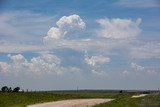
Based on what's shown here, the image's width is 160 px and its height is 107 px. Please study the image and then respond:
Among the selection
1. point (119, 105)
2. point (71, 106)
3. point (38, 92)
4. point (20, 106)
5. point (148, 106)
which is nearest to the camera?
point (148, 106)

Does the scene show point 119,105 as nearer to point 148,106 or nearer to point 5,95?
point 148,106

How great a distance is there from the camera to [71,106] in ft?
134

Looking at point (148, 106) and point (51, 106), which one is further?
point (51, 106)

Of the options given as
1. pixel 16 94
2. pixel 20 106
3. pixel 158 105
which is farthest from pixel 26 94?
pixel 158 105

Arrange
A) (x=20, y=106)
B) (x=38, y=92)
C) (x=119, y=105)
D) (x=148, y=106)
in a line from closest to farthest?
1. (x=148, y=106)
2. (x=119, y=105)
3. (x=20, y=106)
4. (x=38, y=92)

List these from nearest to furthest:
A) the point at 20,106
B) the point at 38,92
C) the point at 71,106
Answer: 1. the point at 71,106
2. the point at 20,106
3. the point at 38,92

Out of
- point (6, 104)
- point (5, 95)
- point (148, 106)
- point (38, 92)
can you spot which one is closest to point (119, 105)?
point (148, 106)

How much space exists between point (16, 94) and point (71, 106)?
16517 millimetres

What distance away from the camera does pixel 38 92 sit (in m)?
62.2

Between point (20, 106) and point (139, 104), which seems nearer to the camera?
point (139, 104)

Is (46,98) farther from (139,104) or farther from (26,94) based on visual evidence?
(139,104)

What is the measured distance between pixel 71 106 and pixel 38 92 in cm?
2201

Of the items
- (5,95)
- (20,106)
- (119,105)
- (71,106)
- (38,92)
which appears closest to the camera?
(119,105)

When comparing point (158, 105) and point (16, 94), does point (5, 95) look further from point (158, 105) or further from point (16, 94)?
point (158, 105)
